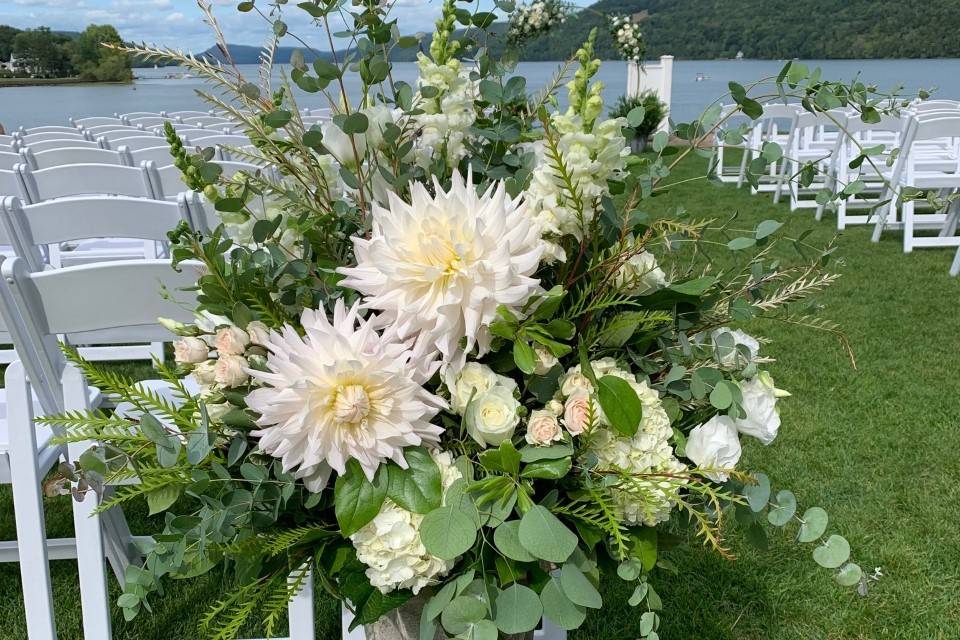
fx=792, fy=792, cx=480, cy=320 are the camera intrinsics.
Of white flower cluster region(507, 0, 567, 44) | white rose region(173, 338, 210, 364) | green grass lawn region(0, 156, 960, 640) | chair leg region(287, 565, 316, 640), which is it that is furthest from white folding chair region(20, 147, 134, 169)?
→ white rose region(173, 338, 210, 364)

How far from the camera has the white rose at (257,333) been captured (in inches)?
33.1

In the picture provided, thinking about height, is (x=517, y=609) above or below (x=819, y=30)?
above

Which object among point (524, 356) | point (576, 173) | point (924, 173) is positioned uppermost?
point (576, 173)

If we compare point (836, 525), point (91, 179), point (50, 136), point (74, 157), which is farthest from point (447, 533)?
point (50, 136)

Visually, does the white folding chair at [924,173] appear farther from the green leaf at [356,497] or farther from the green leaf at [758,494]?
the green leaf at [356,497]

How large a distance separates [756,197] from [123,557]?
8220 millimetres

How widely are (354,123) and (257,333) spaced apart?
245mm

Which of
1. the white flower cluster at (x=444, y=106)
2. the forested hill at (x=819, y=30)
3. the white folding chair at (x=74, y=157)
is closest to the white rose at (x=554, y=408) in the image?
the white flower cluster at (x=444, y=106)

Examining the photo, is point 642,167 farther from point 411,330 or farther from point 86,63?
point 86,63

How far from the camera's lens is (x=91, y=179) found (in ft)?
12.2

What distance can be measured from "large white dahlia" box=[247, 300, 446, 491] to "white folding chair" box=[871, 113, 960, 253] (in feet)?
17.1

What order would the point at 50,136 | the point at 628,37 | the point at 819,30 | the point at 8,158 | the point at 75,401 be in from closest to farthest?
the point at 75,401 → the point at 8,158 → the point at 50,136 → the point at 628,37 → the point at 819,30

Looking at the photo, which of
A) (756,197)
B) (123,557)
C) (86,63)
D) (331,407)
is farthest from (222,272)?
(86,63)

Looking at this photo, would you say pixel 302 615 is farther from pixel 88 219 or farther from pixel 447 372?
pixel 88 219
